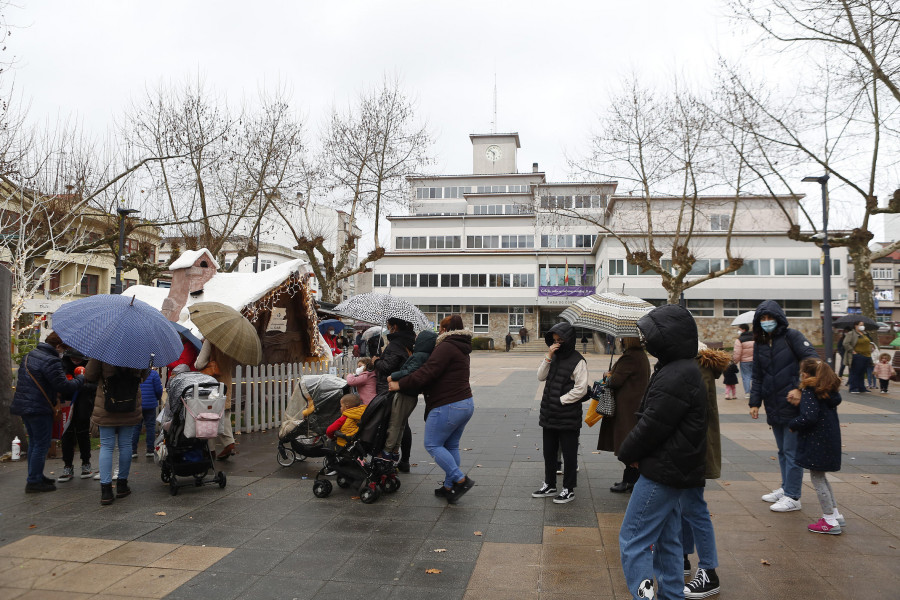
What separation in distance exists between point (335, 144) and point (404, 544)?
23.4 meters

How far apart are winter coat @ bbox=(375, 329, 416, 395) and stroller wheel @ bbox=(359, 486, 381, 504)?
1.15 metres

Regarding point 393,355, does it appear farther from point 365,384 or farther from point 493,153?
point 493,153

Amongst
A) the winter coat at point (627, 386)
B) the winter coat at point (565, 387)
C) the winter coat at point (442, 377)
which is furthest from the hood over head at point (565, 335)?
the winter coat at point (442, 377)

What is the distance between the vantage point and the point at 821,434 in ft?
16.4

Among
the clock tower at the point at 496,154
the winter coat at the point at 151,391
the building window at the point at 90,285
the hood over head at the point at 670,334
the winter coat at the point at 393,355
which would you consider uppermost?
the clock tower at the point at 496,154

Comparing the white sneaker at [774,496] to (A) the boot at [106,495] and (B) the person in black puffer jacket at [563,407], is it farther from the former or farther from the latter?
(A) the boot at [106,495]

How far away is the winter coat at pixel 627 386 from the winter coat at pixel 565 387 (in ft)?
1.07

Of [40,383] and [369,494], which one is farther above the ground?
[40,383]

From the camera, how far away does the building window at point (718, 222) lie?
165 feet

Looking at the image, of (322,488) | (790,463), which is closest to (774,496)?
(790,463)

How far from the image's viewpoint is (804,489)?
6.48 meters

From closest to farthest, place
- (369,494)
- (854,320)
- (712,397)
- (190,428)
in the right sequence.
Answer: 1. (712,397)
2. (369,494)
3. (190,428)
4. (854,320)

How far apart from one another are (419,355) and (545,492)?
76.6 inches

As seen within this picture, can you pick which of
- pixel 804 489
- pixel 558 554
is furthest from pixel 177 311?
pixel 804 489
